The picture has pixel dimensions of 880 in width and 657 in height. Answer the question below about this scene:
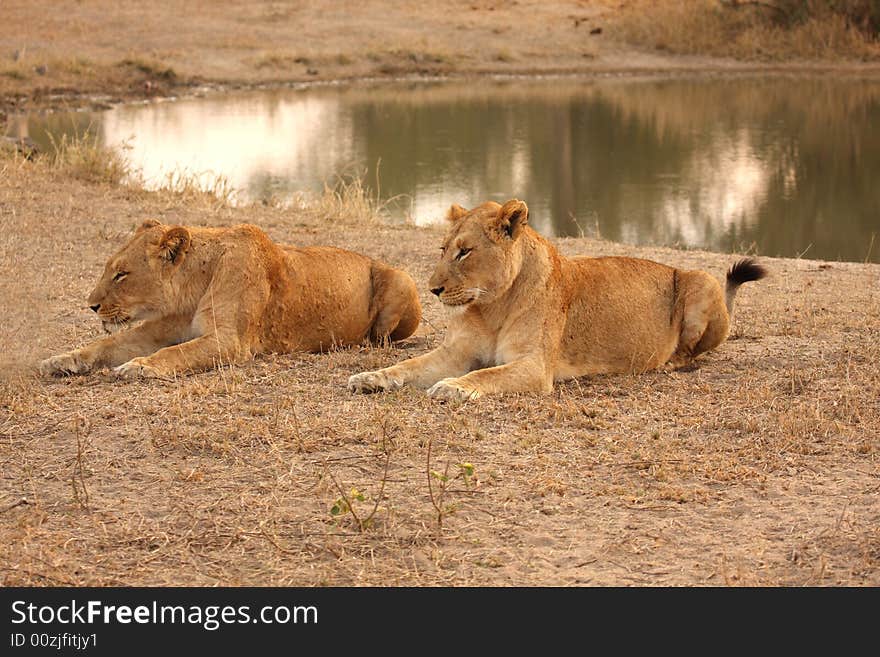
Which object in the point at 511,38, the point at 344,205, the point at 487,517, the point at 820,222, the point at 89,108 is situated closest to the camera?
the point at 487,517

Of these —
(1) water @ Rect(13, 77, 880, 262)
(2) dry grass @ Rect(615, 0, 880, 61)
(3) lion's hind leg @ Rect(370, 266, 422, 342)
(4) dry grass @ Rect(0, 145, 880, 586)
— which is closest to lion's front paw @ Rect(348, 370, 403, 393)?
(4) dry grass @ Rect(0, 145, 880, 586)

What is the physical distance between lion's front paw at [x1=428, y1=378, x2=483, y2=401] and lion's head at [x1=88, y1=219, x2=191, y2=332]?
5.28 feet

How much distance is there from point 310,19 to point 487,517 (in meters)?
27.9

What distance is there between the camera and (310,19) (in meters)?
30.8

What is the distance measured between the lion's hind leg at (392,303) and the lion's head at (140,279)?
1.18m

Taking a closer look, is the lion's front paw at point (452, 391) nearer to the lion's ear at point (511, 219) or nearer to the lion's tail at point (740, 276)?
the lion's ear at point (511, 219)

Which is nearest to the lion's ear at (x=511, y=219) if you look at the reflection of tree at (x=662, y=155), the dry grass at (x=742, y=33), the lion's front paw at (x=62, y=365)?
the lion's front paw at (x=62, y=365)

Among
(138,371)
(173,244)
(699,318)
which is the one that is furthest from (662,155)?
(138,371)

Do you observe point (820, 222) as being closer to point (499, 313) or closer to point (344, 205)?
point (344, 205)

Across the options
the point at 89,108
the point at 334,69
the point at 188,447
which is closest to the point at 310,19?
the point at 334,69

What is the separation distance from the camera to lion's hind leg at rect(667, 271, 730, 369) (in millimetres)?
6641

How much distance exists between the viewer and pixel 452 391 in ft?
18.5

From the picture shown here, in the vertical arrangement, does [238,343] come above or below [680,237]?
above
